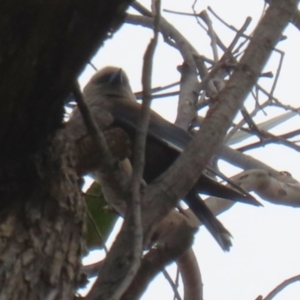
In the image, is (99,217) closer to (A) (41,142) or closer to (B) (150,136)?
(B) (150,136)

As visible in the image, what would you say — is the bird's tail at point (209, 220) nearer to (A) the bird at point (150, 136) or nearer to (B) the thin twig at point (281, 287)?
(A) the bird at point (150, 136)

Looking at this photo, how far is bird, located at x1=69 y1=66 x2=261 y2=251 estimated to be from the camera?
9.48 feet

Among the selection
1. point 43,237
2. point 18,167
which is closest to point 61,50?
point 18,167

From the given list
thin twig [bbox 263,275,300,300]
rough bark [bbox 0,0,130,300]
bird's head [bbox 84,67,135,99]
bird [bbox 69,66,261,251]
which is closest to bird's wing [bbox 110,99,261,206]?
bird [bbox 69,66,261,251]

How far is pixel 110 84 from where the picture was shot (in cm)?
420

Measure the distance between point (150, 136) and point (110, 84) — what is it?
64 centimetres

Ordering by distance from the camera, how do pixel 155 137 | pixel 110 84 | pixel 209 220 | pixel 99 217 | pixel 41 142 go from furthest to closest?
pixel 110 84 → pixel 155 137 → pixel 209 220 → pixel 99 217 → pixel 41 142

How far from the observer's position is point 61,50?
1.17 m

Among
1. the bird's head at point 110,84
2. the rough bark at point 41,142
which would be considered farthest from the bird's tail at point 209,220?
the rough bark at point 41,142

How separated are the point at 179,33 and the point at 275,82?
482mm

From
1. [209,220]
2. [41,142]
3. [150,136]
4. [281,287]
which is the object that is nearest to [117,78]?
[150,136]

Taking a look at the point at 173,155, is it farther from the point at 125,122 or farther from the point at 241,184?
the point at 241,184

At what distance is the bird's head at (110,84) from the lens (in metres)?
4.14

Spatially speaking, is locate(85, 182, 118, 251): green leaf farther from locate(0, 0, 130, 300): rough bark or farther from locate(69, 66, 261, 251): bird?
locate(0, 0, 130, 300): rough bark
